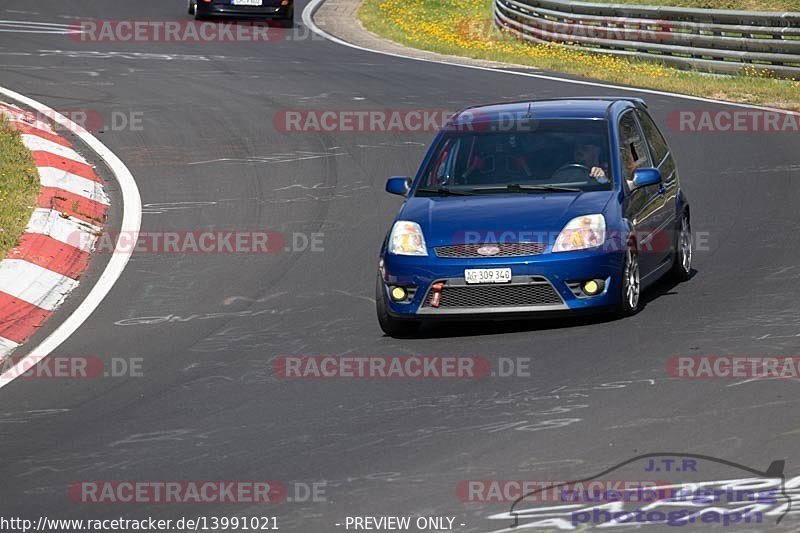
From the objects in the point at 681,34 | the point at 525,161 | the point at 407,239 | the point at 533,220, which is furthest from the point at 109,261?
the point at 681,34

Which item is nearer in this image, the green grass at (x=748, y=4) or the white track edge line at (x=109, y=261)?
the white track edge line at (x=109, y=261)

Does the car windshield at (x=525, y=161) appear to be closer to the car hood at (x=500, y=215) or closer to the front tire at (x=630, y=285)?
the car hood at (x=500, y=215)

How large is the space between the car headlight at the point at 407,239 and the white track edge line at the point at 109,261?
2.44 m

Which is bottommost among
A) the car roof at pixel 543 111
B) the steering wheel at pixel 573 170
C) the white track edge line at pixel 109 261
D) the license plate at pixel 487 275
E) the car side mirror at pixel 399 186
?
the white track edge line at pixel 109 261

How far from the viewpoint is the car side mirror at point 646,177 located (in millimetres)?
10623

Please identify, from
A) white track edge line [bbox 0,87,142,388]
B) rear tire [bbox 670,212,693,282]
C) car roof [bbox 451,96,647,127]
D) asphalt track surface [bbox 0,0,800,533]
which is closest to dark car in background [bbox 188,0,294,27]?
white track edge line [bbox 0,87,142,388]

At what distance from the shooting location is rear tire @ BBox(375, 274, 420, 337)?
10.1 meters

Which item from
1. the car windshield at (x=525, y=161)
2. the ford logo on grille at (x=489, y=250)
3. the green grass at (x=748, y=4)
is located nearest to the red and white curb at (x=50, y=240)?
the car windshield at (x=525, y=161)

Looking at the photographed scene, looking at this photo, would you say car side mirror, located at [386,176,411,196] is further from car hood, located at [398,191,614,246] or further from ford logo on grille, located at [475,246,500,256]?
ford logo on grille, located at [475,246,500,256]

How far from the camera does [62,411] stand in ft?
28.3

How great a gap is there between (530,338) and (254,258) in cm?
373

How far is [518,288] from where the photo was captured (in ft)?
32.0

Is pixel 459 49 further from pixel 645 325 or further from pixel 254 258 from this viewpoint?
pixel 645 325

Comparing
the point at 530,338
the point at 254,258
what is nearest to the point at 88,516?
the point at 530,338
